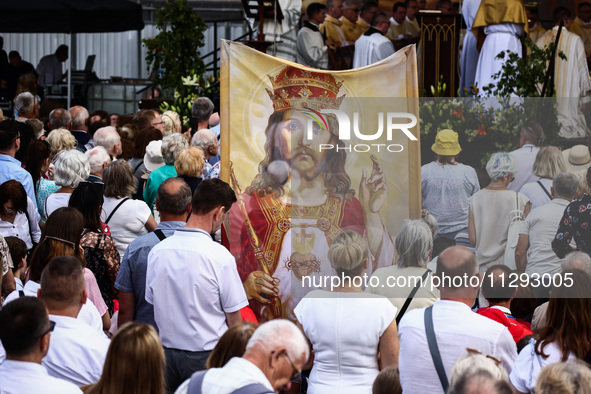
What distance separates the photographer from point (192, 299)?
481cm

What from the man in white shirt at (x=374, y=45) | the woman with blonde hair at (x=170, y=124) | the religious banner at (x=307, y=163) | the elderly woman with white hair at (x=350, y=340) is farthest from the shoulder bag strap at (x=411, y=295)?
the man in white shirt at (x=374, y=45)

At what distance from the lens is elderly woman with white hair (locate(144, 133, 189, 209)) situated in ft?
24.1

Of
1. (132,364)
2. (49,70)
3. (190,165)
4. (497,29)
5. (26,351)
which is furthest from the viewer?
(49,70)

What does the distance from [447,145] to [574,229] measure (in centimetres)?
89

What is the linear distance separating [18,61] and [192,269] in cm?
1321

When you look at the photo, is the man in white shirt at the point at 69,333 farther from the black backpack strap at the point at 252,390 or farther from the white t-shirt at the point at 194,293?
the black backpack strap at the point at 252,390

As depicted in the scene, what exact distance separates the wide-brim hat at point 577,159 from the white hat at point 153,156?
3486 mm

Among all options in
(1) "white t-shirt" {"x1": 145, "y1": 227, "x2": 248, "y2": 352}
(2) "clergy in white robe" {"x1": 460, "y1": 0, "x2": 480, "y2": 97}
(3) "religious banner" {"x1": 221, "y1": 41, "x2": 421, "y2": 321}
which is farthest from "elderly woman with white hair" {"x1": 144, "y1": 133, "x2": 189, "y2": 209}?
(2) "clergy in white robe" {"x1": 460, "y1": 0, "x2": 480, "y2": 97}

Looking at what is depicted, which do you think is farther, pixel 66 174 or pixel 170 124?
pixel 170 124

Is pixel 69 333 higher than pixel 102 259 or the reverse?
the reverse

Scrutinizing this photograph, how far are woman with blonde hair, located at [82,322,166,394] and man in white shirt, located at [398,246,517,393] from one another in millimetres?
1206

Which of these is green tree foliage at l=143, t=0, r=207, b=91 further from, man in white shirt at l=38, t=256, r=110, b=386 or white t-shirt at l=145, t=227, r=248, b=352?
man in white shirt at l=38, t=256, r=110, b=386

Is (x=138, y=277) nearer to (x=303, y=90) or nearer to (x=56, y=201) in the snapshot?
(x=303, y=90)

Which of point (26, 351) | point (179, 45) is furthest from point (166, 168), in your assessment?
point (179, 45)
